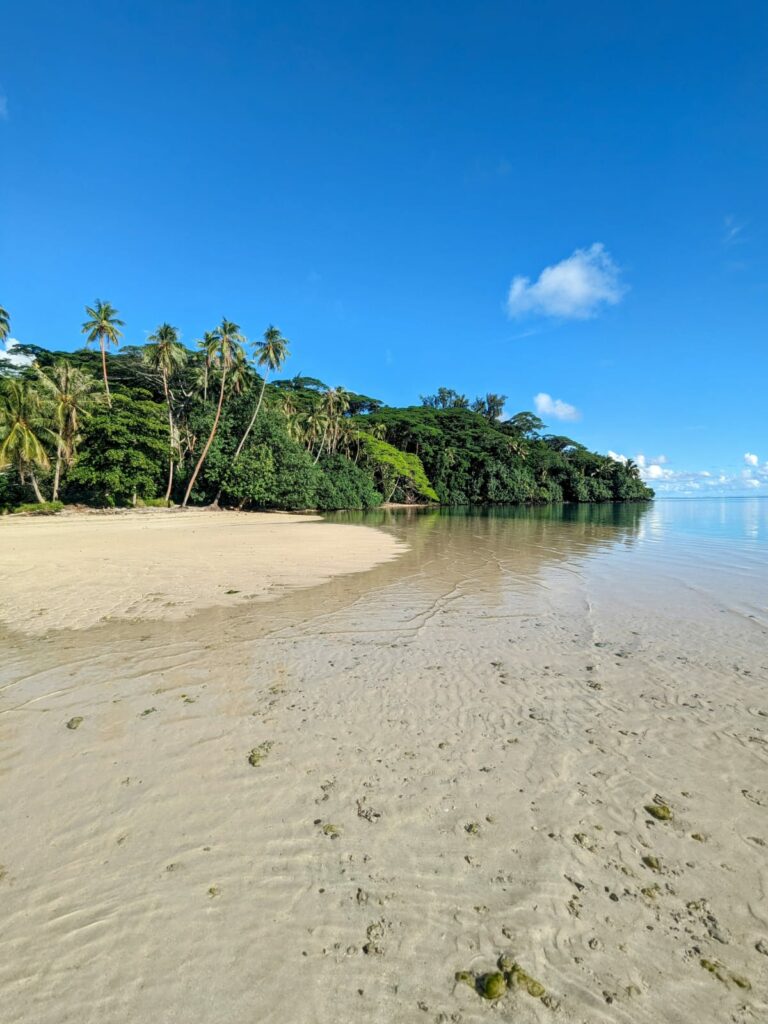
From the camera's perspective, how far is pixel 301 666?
5.94m

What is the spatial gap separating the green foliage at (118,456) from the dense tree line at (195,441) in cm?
11

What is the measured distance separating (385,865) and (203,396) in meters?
53.7

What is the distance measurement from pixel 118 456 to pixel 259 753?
38.1 meters

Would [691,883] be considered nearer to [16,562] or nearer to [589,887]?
[589,887]

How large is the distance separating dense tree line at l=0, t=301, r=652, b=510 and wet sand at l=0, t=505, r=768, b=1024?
3440 cm

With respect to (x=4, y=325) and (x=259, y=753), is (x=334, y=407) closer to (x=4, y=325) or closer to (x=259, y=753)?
(x=4, y=325)

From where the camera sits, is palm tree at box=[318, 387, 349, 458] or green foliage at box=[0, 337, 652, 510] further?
palm tree at box=[318, 387, 349, 458]

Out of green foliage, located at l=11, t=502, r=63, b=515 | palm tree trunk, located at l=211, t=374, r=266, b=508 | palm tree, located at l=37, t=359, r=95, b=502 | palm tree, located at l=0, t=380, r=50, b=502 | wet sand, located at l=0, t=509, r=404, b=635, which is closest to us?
wet sand, located at l=0, t=509, r=404, b=635

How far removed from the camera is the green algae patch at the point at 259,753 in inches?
149

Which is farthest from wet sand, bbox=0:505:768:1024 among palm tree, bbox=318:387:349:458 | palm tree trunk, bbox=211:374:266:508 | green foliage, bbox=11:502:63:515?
palm tree, bbox=318:387:349:458

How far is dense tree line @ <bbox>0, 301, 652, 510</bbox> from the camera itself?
36.3 m

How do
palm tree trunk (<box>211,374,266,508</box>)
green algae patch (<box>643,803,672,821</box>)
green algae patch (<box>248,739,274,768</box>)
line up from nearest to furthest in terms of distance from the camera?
green algae patch (<box>643,803,672,821</box>)
green algae patch (<box>248,739,274,768</box>)
palm tree trunk (<box>211,374,266,508</box>)

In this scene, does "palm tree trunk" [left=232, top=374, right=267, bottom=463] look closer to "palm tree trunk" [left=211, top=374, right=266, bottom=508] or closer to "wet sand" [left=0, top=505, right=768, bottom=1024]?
"palm tree trunk" [left=211, top=374, right=266, bottom=508]

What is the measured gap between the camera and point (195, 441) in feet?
154
